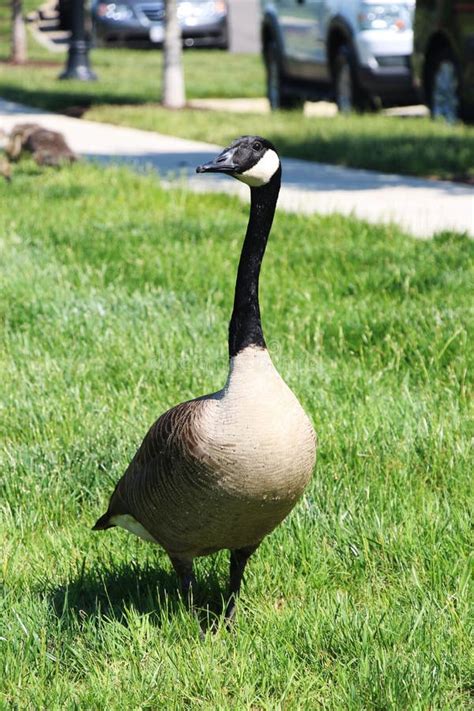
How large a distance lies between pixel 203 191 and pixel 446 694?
7.80m

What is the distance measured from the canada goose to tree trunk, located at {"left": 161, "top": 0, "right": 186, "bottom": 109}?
15.0 metres

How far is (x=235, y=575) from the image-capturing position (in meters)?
3.45

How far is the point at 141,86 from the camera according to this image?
2275 centimetres

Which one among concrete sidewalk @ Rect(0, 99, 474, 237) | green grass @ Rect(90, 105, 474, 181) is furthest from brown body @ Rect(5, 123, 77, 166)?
green grass @ Rect(90, 105, 474, 181)

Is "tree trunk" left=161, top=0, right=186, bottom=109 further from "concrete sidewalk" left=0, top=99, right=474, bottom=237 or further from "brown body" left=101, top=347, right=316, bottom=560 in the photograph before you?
"brown body" left=101, top=347, right=316, bottom=560

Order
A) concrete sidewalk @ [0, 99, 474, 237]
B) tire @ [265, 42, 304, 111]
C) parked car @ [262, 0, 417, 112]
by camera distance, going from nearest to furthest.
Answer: concrete sidewalk @ [0, 99, 474, 237]
parked car @ [262, 0, 417, 112]
tire @ [265, 42, 304, 111]

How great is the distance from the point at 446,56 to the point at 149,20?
2013 centimetres

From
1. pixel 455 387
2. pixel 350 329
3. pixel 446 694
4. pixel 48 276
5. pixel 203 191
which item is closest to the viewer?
pixel 446 694

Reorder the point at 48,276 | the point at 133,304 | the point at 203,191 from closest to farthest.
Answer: the point at 133,304 < the point at 48,276 < the point at 203,191

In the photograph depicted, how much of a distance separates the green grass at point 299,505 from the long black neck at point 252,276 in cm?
81

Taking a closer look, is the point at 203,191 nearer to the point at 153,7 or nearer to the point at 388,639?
the point at 388,639

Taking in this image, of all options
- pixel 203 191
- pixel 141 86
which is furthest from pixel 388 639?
pixel 141 86

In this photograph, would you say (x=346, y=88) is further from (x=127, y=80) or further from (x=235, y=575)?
(x=235, y=575)

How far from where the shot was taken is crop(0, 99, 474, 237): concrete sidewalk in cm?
911
